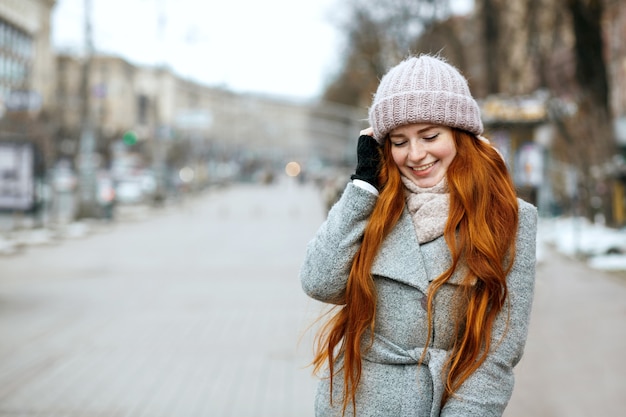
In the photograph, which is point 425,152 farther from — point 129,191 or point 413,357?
point 129,191

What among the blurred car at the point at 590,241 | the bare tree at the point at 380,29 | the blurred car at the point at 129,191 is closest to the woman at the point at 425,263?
the blurred car at the point at 590,241

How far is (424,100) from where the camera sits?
2.54 metres

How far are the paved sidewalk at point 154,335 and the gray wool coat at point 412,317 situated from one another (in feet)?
2.18

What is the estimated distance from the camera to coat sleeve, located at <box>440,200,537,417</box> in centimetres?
242

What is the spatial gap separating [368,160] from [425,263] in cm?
32

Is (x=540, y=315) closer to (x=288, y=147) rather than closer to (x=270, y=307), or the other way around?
(x=270, y=307)

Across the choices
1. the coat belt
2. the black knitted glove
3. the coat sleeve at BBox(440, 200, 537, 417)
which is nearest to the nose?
the black knitted glove

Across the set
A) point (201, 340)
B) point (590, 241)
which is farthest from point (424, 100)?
point (590, 241)

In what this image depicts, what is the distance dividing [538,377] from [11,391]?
368 centimetres

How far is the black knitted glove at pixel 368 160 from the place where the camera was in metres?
2.58

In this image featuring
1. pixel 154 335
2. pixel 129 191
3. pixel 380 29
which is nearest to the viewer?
pixel 154 335

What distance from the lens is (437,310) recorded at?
2.49 m

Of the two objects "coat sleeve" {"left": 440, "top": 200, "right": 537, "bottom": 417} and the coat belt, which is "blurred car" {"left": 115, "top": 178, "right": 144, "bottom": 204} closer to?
the coat belt

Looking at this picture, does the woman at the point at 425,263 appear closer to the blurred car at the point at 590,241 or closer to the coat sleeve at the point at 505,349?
the coat sleeve at the point at 505,349
